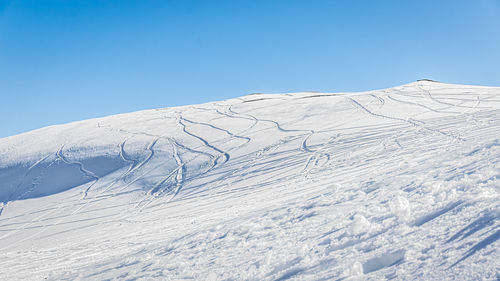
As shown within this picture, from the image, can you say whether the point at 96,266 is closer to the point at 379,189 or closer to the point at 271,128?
the point at 379,189

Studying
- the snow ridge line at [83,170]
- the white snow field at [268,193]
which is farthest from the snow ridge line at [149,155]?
the snow ridge line at [83,170]

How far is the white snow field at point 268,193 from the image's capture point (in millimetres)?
3018

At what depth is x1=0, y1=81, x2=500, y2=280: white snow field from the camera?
3.02 m

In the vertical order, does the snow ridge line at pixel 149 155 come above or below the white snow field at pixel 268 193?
above

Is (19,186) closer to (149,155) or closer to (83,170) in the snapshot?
(83,170)

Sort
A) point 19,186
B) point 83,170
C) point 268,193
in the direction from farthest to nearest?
point 83,170, point 19,186, point 268,193

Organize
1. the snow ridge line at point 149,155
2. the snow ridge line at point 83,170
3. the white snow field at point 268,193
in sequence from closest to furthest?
1. the white snow field at point 268,193
2. the snow ridge line at point 83,170
3. the snow ridge line at point 149,155

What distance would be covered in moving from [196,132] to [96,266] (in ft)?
26.8

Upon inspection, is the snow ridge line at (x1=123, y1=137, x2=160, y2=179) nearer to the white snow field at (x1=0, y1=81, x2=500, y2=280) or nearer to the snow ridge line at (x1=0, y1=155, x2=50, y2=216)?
the white snow field at (x1=0, y1=81, x2=500, y2=280)

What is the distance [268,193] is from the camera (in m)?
6.85

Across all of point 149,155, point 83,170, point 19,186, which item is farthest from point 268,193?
point 19,186

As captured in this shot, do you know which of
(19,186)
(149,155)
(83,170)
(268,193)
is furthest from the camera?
(149,155)

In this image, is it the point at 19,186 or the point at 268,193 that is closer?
the point at 268,193

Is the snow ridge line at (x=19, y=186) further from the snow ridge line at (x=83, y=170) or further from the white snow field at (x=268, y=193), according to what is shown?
the snow ridge line at (x=83, y=170)
